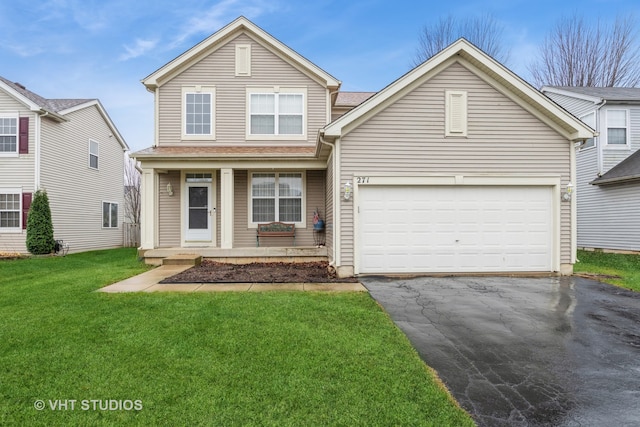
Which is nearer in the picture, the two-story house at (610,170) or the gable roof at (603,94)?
the two-story house at (610,170)

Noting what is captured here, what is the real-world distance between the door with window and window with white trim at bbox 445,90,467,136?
763 centimetres

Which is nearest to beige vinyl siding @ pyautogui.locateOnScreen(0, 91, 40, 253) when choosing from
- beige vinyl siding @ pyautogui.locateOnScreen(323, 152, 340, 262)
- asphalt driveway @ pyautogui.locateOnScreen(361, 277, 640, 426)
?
beige vinyl siding @ pyautogui.locateOnScreen(323, 152, 340, 262)

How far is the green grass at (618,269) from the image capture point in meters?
7.45

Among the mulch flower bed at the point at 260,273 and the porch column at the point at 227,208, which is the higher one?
the porch column at the point at 227,208

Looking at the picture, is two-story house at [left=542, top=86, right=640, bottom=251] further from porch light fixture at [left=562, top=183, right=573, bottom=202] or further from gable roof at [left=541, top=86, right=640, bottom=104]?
porch light fixture at [left=562, top=183, right=573, bottom=202]

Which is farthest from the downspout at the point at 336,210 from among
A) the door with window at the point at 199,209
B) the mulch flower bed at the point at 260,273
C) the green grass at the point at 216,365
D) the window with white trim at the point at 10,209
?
the window with white trim at the point at 10,209

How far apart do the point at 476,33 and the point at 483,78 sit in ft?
59.2

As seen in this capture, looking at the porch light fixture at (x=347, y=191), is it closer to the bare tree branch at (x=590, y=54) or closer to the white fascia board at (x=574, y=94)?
the white fascia board at (x=574, y=94)

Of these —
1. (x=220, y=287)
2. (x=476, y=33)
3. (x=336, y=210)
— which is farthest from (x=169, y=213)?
(x=476, y=33)

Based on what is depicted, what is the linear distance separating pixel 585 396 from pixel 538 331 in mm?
1652

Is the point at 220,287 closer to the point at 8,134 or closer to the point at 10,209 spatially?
the point at 10,209

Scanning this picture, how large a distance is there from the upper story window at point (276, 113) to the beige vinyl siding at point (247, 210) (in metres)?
1.55

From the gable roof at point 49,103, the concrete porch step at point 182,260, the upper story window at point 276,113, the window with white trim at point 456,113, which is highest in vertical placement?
the gable roof at point 49,103

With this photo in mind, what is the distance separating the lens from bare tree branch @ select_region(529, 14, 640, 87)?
2158 centimetres
